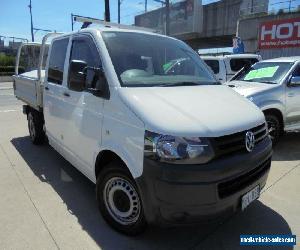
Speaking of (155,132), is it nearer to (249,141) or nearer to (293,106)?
(249,141)

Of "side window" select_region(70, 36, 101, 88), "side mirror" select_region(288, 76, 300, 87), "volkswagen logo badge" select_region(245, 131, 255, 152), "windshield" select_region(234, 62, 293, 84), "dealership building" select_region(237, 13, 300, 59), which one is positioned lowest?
"volkswagen logo badge" select_region(245, 131, 255, 152)

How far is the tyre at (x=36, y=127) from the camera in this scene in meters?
6.67

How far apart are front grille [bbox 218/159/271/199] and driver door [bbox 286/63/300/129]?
360cm

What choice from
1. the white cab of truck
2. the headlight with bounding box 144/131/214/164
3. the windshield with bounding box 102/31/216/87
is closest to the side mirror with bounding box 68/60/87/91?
the windshield with bounding box 102/31/216/87

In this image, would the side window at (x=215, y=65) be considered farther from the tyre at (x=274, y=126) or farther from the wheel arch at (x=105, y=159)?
the wheel arch at (x=105, y=159)

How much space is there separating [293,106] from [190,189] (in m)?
4.76

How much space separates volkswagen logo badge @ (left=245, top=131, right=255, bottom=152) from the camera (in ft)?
10.5

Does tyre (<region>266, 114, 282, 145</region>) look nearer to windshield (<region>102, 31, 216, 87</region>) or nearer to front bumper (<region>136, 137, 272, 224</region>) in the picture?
A: windshield (<region>102, 31, 216, 87</region>)

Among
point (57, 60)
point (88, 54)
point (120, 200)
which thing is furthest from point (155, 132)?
point (57, 60)

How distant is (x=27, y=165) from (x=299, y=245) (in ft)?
14.0

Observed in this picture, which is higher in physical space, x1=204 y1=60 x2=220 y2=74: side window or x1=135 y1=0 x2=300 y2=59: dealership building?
x1=135 y1=0 x2=300 y2=59: dealership building

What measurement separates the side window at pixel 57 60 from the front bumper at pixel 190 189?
2.51 metres

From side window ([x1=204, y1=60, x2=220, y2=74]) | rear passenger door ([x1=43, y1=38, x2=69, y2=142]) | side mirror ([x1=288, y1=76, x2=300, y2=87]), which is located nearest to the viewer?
rear passenger door ([x1=43, y1=38, x2=69, y2=142])

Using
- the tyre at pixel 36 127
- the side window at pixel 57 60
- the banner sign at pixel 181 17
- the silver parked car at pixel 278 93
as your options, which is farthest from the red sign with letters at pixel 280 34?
the banner sign at pixel 181 17
